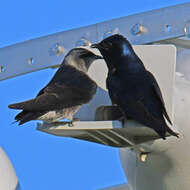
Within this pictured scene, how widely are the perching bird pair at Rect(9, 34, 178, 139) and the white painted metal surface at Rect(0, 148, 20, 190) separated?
0.90 meters

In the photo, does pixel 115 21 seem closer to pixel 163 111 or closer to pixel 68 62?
pixel 68 62

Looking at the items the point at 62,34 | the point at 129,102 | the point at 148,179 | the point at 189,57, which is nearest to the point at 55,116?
the point at 129,102

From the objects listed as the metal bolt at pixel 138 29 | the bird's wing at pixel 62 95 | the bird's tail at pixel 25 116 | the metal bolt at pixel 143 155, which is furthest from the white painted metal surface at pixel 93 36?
the bird's tail at pixel 25 116

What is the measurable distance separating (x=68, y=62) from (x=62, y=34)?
0.89 metres

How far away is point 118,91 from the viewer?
2.04m

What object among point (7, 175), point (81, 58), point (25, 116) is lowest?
point (7, 175)

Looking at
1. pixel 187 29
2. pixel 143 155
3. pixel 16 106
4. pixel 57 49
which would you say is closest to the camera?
pixel 16 106

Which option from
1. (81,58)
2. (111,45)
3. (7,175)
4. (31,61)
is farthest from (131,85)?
(31,61)

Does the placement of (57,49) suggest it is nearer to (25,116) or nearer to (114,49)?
(114,49)

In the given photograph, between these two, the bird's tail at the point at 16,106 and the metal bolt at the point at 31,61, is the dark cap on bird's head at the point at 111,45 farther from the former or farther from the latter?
the metal bolt at the point at 31,61

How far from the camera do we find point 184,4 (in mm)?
2850

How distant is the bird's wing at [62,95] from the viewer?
6.09 feet

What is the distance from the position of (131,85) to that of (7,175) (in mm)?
1113

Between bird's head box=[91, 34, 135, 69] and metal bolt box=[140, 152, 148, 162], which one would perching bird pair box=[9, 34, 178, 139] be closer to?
bird's head box=[91, 34, 135, 69]
